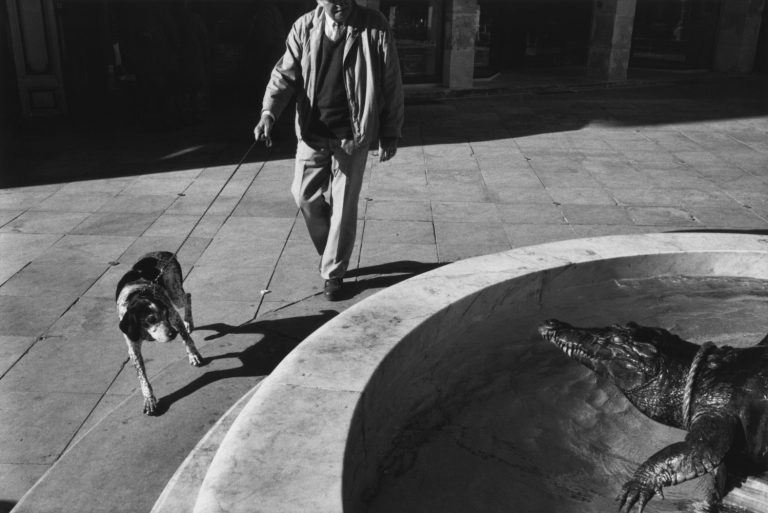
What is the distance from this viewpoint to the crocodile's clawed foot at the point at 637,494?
304 cm

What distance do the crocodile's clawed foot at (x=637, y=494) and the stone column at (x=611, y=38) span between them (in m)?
15.1

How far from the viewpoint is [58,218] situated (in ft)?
25.2

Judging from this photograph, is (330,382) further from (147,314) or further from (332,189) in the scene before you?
(332,189)

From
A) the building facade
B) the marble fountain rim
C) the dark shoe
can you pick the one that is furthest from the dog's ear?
the building facade

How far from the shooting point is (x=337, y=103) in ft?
17.9

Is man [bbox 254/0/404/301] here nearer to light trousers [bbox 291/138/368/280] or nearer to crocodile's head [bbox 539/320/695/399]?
light trousers [bbox 291/138/368/280]

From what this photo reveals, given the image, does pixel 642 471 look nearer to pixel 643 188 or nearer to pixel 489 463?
pixel 489 463

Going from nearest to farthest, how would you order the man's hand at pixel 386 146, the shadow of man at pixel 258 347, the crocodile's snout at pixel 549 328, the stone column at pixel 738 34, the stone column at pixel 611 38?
1. the crocodile's snout at pixel 549 328
2. the shadow of man at pixel 258 347
3. the man's hand at pixel 386 146
4. the stone column at pixel 611 38
5. the stone column at pixel 738 34

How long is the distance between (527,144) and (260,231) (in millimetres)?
5110

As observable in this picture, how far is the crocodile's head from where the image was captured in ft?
10.8

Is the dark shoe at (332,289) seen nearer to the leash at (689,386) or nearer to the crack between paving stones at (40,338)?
the crack between paving stones at (40,338)

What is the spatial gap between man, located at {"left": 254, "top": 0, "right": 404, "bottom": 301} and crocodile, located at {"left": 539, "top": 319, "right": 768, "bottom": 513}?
2491 mm

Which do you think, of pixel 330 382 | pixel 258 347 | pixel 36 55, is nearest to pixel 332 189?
pixel 258 347

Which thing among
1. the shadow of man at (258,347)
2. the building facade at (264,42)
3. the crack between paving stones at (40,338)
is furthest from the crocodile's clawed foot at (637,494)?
the building facade at (264,42)
